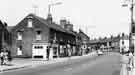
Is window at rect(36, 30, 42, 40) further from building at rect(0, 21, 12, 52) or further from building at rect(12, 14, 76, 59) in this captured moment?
building at rect(0, 21, 12, 52)

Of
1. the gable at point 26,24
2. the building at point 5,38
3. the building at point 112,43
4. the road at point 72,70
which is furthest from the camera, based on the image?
the building at point 112,43

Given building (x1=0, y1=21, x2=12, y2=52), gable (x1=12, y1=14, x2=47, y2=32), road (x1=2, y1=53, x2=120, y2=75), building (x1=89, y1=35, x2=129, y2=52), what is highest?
gable (x1=12, y1=14, x2=47, y2=32)

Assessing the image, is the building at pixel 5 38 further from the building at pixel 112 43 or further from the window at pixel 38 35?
the building at pixel 112 43

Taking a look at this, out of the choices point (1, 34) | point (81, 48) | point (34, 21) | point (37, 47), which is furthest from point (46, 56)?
point (81, 48)

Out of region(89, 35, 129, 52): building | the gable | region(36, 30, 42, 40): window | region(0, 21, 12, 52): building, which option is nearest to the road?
region(36, 30, 42, 40): window

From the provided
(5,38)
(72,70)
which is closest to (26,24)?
(5,38)

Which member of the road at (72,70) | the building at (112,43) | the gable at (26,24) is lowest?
the building at (112,43)

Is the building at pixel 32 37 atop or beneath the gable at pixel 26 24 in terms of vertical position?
beneath

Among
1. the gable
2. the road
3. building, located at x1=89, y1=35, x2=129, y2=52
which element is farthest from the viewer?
building, located at x1=89, y1=35, x2=129, y2=52

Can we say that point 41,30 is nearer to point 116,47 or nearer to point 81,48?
point 81,48

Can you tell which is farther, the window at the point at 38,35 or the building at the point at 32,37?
the window at the point at 38,35

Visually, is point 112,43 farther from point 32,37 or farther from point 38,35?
point 32,37

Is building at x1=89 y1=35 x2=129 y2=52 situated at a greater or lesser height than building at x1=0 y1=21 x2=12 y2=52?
lesser

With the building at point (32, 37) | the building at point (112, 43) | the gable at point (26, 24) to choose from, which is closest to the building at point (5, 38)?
the building at point (32, 37)
